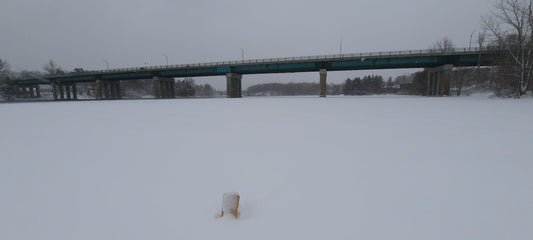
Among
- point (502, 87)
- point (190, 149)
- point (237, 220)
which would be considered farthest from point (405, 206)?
point (502, 87)

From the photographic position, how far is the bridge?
3503 cm

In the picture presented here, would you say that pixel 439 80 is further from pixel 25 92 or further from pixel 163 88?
pixel 25 92

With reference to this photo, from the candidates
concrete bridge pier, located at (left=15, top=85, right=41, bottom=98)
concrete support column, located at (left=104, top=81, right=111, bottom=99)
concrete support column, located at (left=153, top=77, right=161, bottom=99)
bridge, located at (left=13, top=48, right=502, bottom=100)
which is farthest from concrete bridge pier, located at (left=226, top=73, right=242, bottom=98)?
concrete bridge pier, located at (left=15, top=85, right=41, bottom=98)

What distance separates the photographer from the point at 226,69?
4619cm

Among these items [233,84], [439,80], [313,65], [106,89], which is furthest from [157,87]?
[439,80]

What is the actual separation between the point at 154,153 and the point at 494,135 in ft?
31.0

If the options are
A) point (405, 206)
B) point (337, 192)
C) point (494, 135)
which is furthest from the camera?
point (494, 135)

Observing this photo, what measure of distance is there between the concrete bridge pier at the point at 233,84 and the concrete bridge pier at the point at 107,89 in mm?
41139

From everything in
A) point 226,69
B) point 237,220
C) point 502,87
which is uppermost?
point 226,69

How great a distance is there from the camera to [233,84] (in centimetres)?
4716

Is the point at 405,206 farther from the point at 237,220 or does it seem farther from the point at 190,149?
the point at 190,149

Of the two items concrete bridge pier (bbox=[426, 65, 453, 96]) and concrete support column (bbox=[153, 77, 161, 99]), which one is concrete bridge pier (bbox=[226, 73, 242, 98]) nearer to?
concrete support column (bbox=[153, 77, 161, 99])

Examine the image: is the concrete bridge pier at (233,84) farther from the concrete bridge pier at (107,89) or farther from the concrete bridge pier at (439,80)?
the concrete bridge pier at (439,80)

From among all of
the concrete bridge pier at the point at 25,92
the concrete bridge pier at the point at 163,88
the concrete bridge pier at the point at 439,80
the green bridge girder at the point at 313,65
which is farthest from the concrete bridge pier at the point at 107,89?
the concrete bridge pier at the point at 439,80
